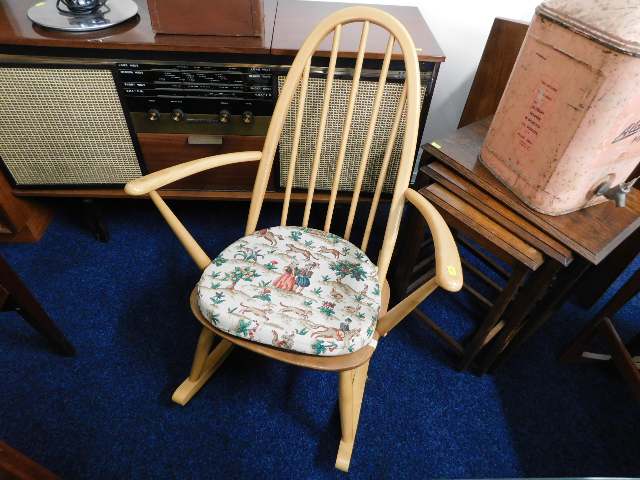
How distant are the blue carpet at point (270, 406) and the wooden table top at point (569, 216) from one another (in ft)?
1.91

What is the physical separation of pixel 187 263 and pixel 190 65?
723mm

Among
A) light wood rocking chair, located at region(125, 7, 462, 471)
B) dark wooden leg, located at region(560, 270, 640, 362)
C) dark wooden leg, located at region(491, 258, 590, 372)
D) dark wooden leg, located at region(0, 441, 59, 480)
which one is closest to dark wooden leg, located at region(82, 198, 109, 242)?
light wood rocking chair, located at region(125, 7, 462, 471)

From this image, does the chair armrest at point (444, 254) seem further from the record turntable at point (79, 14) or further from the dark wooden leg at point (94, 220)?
the dark wooden leg at point (94, 220)

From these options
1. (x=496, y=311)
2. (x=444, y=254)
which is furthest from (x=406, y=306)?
(x=496, y=311)

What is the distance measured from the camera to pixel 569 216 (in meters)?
0.87

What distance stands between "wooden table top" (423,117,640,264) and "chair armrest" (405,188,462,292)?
0.22 m

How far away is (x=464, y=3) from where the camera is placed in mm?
1338

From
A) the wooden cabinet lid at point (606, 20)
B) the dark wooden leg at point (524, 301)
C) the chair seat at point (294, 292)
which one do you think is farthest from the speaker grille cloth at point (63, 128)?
the dark wooden leg at point (524, 301)

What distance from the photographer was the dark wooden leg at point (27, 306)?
93cm

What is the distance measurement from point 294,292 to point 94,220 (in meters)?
1.02

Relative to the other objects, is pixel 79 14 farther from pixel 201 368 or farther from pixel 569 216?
pixel 569 216

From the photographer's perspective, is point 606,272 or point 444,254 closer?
point 444,254

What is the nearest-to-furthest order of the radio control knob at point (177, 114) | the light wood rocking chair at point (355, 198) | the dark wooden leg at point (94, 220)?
the light wood rocking chair at point (355, 198) → the radio control knob at point (177, 114) → the dark wooden leg at point (94, 220)

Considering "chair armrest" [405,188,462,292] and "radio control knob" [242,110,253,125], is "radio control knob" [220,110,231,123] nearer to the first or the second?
"radio control knob" [242,110,253,125]
